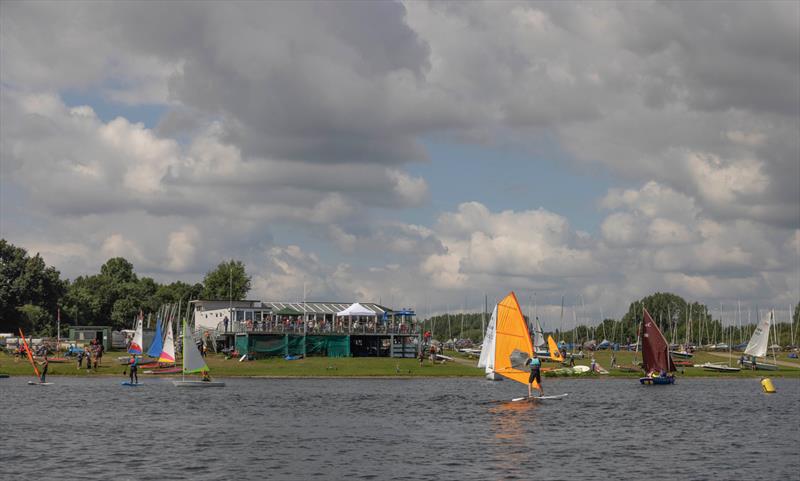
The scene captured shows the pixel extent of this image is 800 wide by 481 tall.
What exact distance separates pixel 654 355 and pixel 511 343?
3011 cm

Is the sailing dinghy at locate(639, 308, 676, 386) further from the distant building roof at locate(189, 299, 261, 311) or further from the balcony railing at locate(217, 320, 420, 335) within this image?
the distant building roof at locate(189, 299, 261, 311)

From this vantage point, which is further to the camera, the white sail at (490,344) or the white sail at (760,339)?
the white sail at (760,339)

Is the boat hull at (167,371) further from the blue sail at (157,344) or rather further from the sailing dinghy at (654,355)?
the sailing dinghy at (654,355)

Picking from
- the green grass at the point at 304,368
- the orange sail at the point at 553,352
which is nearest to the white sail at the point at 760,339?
the orange sail at the point at 553,352

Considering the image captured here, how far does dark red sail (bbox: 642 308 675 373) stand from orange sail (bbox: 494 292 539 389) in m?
25.9

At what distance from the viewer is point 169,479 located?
34.6 metres

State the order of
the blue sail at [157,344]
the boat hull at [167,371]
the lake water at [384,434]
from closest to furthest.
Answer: the lake water at [384,434] < the boat hull at [167,371] < the blue sail at [157,344]

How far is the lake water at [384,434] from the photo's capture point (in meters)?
37.8

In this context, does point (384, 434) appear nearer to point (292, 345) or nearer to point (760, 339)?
point (292, 345)

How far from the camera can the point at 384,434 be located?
49312mm

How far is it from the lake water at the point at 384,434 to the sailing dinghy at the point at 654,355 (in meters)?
10.5

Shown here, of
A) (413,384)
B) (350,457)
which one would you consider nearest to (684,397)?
(413,384)

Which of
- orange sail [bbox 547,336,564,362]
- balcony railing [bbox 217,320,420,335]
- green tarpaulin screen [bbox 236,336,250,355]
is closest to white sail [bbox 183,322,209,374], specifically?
balcony railing [bbox 217,320,420,335]

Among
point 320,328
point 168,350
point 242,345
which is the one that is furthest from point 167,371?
point 320,328
